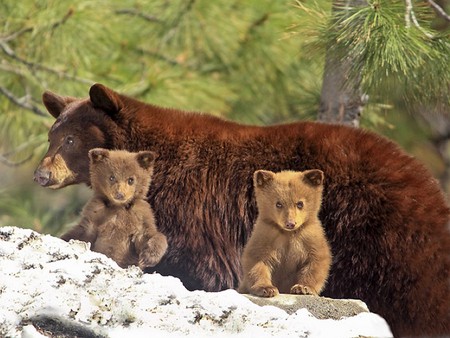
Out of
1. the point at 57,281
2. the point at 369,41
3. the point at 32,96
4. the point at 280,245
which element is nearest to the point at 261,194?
the point at 280,245

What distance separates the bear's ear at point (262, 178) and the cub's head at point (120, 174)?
52 centimetres

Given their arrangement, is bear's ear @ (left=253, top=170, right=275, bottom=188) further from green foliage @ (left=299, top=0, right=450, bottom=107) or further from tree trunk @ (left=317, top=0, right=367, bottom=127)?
tree trunk @ (left=317, top=0, right=367, bottom=127)

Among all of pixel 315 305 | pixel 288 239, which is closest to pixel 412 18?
pixel 288 239

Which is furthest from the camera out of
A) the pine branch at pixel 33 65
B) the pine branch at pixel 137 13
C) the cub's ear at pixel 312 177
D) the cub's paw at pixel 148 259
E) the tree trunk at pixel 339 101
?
the pine branch at pixel 137 13

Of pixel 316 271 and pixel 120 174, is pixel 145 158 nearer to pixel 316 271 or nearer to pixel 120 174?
pixel 120 174

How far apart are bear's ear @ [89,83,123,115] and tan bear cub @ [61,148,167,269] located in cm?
46

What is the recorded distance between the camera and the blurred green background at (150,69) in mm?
8883

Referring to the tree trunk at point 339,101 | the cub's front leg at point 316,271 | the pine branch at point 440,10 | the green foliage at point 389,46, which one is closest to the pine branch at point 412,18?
the green foliage at point 389,46

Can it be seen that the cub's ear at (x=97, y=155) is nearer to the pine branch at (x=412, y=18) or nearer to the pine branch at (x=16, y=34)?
the pine branch at (x=412, y=18)

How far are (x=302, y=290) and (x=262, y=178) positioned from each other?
1.42 feet

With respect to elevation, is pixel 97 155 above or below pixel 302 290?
above

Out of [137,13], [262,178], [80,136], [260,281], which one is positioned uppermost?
[262,178]

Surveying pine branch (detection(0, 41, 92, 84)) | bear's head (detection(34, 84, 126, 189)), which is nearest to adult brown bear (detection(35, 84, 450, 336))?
bear's head (detection(34, 84, 126, 189))

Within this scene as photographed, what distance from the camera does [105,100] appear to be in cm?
489
